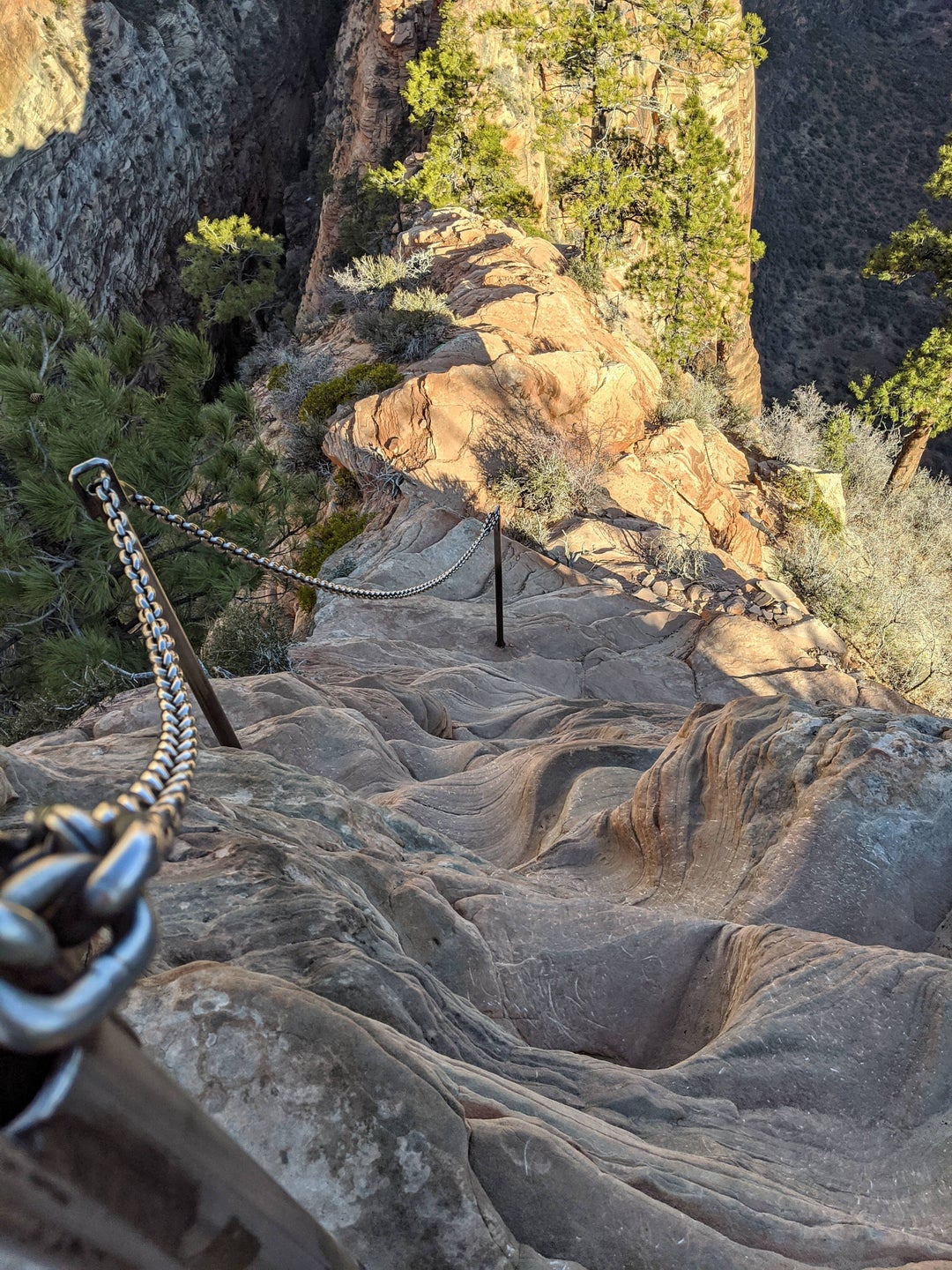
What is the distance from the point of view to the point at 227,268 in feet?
75.3

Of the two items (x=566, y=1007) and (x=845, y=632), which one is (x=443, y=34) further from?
(x=566, y=1007)

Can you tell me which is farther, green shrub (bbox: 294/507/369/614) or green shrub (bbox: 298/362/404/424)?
green shrub (bbox: 298/362/404/424)

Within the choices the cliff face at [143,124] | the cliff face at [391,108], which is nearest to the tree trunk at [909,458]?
the cliff face at [391,108]

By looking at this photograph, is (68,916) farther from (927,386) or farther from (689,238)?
(927,386)

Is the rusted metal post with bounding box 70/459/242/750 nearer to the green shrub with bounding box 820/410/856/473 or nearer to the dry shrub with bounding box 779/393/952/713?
the dry shrub with bounding box 779/393/952/713

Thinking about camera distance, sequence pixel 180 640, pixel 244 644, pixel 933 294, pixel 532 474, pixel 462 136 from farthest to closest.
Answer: pixel 462 136
pixel 933 294
pixel 532 474
pixel 244 644
pixel 180 640

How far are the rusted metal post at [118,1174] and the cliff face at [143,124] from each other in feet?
81.6

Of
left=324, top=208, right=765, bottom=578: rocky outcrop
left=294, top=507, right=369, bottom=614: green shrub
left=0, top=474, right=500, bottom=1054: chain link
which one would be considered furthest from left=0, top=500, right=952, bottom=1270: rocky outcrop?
left=324, top=208, right=765, bottom=578: rocky outcrop

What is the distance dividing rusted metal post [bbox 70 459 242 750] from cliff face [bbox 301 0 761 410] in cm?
1782

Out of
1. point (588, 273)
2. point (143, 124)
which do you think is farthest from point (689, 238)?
point (143, 124)

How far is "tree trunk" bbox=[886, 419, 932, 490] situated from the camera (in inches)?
661

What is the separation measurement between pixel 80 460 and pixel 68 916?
17.7 feet

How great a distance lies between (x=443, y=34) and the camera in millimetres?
17719

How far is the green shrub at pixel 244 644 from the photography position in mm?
6692
